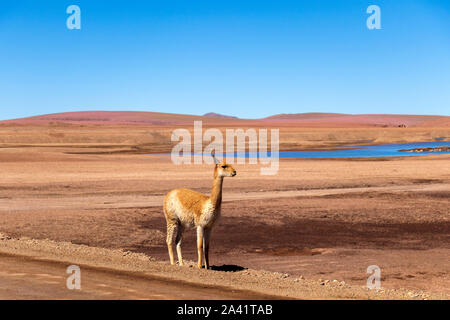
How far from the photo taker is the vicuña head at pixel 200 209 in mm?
12070

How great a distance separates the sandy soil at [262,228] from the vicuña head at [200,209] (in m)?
0.77

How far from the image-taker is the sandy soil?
11883mm

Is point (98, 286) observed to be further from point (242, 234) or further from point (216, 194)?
point (242, 234)

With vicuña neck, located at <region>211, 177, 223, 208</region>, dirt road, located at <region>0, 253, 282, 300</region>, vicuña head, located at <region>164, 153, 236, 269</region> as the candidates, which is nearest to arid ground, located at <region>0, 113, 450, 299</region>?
dirt road, located at <region>0, 253, 282, 300</region>

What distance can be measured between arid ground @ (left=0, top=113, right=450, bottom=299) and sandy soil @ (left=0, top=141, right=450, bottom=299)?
4 cm

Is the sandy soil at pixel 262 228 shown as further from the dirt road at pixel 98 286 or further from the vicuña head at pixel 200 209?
the vicuña head at pixel 200 209

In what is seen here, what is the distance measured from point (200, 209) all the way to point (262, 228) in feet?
26.6

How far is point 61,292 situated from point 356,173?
3096 centimetres

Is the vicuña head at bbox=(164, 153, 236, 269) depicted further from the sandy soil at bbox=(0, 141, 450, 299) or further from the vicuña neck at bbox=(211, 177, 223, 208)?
the sandy soil at bbox=(0, 141, 450, 299)

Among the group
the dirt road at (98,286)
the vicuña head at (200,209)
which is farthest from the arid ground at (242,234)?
the vicuña head at (200,209)

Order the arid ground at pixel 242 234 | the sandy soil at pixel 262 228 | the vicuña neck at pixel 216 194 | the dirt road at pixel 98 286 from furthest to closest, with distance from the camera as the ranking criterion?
the vicuña neck at pixel 216 194 < the sandy soil at pixel 262 228 < the arid ground at pixel 242 234 < the dirt road at pixel 98 286

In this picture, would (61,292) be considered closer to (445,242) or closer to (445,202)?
(445,242)

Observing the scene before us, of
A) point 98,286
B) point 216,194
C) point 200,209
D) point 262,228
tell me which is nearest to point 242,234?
point 262,228
